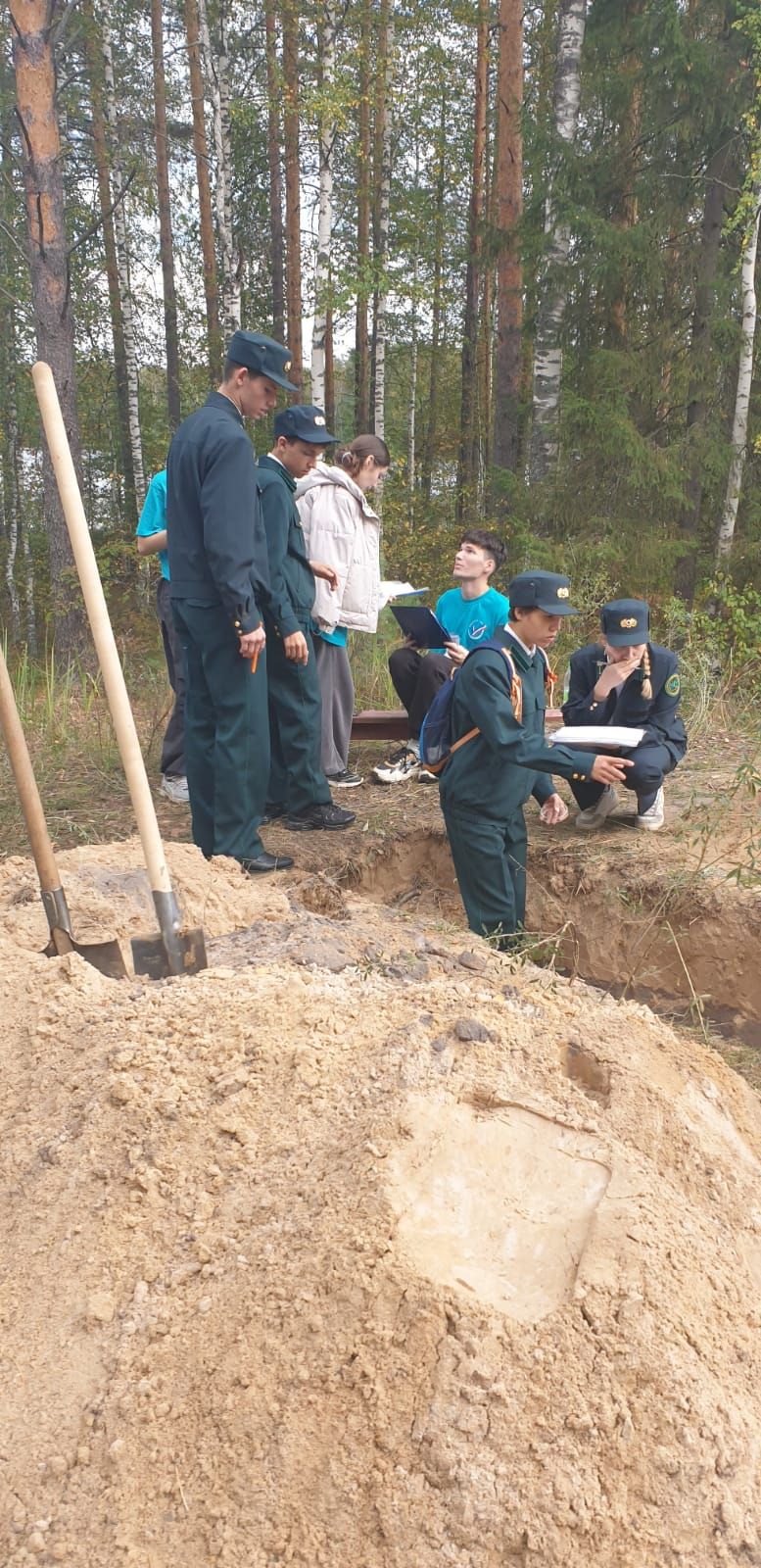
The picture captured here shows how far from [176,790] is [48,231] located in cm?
639

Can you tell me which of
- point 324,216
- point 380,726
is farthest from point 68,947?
point 324,216

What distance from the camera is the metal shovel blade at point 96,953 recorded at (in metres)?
2.77

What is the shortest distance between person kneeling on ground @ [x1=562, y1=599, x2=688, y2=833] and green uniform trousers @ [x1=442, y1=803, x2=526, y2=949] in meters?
1.19

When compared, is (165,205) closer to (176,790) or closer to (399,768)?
(399,768)

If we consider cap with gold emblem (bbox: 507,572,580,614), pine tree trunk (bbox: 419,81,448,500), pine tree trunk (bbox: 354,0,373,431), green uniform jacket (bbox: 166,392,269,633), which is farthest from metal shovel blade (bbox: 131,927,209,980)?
pine tree trunk (bbox: 419,81,448,500)

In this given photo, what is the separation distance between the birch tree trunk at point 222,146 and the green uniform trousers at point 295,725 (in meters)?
9.48

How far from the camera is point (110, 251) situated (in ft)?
59.4

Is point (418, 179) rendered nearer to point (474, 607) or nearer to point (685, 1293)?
point (474, 607)

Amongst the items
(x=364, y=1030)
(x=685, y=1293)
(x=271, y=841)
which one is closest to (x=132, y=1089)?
(x=364, y=1030)

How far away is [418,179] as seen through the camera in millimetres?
21875

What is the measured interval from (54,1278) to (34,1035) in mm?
682

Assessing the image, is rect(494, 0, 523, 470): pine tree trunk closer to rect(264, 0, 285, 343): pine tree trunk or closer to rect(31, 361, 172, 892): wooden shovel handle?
rect(264, 0, 285, 343): pine tree trunk

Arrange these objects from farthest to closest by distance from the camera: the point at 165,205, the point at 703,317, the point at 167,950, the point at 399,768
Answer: the point at 165,205 → the point at 703,317 → the point at 399,768 → the point at 167,950

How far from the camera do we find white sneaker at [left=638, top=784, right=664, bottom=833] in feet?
16.9
